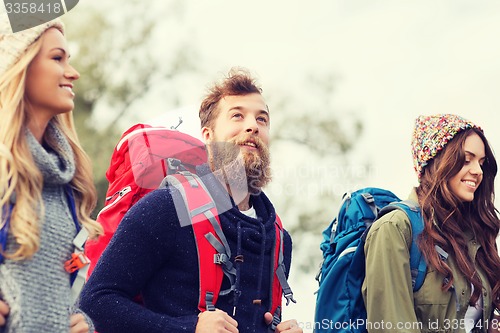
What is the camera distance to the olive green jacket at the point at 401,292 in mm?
4926

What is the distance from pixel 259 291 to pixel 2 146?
162 centimetres

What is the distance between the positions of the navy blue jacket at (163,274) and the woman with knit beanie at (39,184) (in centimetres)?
43

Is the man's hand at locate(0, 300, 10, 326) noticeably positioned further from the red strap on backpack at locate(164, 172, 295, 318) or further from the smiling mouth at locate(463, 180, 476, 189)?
the smiling mouth at locate(463, 180, 476, 189)

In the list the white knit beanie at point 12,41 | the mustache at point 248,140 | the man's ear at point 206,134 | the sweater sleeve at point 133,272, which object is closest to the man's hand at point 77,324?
the sweater sleeve at point 133,272

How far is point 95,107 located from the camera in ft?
43.6

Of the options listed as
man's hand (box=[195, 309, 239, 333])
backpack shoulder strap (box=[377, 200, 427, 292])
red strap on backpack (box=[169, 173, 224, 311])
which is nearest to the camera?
man's hand (box=[195, 309, 239, 333])

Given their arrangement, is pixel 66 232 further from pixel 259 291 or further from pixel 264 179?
pixel 264 179

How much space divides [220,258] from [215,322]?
33 centimetres

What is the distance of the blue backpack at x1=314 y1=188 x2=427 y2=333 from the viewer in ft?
16.8

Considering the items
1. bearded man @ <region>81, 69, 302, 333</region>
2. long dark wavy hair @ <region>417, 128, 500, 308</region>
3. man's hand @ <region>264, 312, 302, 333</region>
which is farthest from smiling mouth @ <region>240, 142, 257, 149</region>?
long dark wavy hair @ <region>417, 128, 500, 308</region>

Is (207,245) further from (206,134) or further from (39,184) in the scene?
(39,184)

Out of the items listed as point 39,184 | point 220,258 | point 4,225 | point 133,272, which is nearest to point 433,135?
point 220,258

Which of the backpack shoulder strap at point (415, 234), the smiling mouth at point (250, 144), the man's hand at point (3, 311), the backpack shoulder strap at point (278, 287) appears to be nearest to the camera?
the man's hand at point (3, 311)

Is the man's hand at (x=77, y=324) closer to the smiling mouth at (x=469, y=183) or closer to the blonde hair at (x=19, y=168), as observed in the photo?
the blonde hair at (x=19, y=168)
